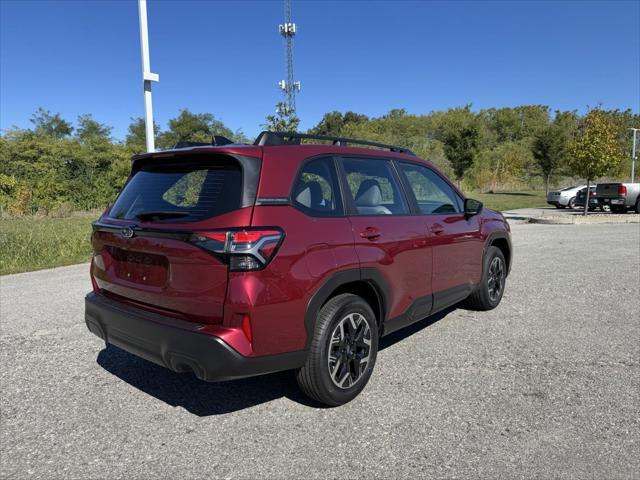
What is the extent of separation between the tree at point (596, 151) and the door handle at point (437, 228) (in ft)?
54.6

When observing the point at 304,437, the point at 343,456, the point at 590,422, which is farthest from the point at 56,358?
the point at 590,422

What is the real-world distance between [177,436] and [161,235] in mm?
1231

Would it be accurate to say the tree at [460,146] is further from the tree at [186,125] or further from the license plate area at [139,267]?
the license plate area at [139,267]

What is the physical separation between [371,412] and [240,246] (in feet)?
4.85

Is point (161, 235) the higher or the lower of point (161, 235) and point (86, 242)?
the higher

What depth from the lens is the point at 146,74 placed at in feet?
34.4

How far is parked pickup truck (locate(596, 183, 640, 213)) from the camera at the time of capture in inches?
814

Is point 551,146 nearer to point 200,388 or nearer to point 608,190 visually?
point 608,190

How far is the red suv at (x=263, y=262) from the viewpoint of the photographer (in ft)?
8.80

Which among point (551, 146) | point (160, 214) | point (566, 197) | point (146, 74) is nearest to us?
point (160, 214)

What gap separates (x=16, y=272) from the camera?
8320 millimetres

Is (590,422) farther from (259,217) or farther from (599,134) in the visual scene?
(599,134)

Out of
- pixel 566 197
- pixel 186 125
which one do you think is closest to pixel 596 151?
pixel 566 197

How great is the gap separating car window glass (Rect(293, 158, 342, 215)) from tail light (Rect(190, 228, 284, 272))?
16.5 inches
